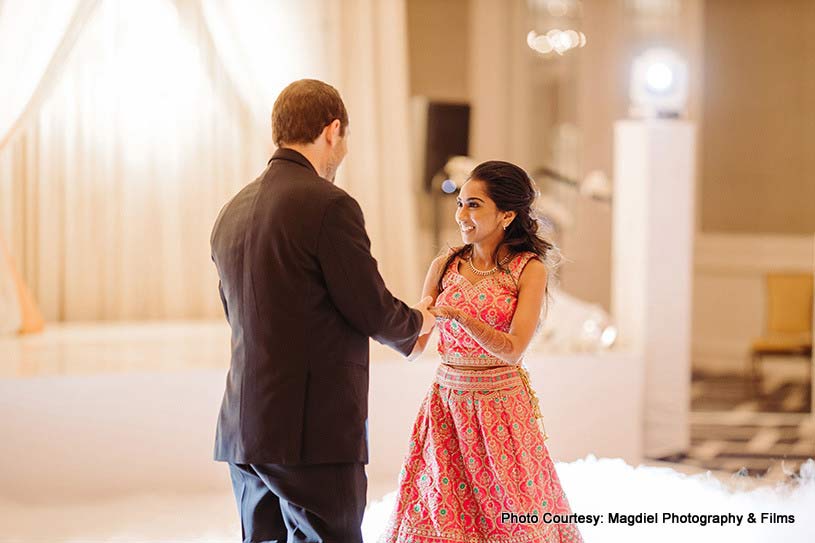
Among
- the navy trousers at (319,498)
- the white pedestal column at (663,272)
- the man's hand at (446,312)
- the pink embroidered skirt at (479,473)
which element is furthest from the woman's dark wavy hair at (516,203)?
the white pedestal column at (663,272)

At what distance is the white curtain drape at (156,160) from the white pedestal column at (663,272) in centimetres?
131

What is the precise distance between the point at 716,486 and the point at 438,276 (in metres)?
1.66

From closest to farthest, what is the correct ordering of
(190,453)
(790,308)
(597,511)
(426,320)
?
(426,320), (597,511), (190,453), (790,308)

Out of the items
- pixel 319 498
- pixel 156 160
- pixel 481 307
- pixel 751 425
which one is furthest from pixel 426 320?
pixel 751 425

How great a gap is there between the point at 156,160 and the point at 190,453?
2.28m

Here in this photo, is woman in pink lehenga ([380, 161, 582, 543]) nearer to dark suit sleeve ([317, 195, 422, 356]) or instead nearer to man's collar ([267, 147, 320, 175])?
dark suit sleeve ([317, 195, 422, 356])

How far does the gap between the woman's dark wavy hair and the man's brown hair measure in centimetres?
46

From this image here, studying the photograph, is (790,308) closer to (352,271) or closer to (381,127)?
(381,127)

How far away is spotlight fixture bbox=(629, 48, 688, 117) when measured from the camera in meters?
5.04

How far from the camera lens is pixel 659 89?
16.6 ft

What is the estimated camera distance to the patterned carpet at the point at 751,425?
5027mm

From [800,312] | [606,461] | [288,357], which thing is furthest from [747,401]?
[288,357]

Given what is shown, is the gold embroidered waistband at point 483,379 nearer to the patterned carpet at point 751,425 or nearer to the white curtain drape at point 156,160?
the patterned carpet at point 751,425

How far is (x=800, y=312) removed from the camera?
697 centimetres
